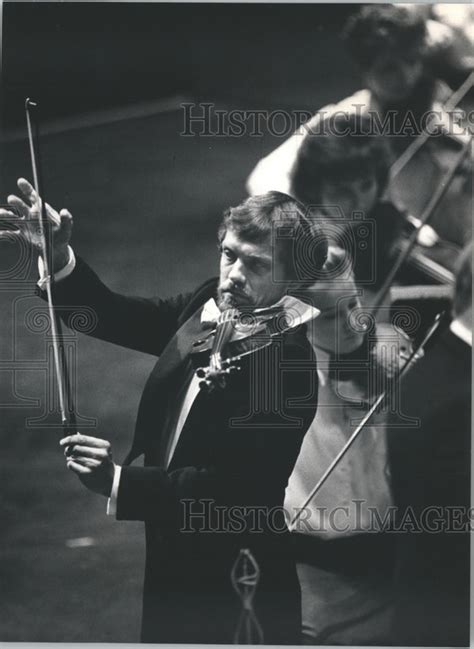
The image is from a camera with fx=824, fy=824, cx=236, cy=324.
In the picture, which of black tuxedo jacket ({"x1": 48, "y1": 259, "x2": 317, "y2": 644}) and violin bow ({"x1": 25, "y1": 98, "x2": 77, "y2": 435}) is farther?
violin bow ({"x1": 25, "y1": 98, "x2": 77, "y2": 435})

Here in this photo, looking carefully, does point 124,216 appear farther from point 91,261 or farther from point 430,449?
point 430,449

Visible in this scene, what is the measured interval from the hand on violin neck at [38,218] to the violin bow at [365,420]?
165cm

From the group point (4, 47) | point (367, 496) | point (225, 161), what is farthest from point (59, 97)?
point (367, 496)

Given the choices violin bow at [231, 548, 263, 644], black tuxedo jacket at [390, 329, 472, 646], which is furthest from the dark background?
violin bow at [231, 548, 263, 644]

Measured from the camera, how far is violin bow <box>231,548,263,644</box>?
396cm

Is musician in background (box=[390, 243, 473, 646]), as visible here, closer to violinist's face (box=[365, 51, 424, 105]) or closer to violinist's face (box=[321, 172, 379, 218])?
violinist's face (box=[321, 172, 379, 218])

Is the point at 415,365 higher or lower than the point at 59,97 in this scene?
lower

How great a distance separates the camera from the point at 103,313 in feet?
13.5

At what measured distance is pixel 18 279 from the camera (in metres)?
4.12

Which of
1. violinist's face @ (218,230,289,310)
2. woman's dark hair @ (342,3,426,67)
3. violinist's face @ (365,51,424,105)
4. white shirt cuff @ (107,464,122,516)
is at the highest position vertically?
woman's dark hair @ (342,3,426,67)

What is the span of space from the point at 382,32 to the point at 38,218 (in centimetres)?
194

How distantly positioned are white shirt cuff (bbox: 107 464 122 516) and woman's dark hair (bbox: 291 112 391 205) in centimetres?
169

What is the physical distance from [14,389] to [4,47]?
1.71 metres

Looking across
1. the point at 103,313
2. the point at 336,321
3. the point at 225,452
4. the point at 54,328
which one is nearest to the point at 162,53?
the point at 103,313
